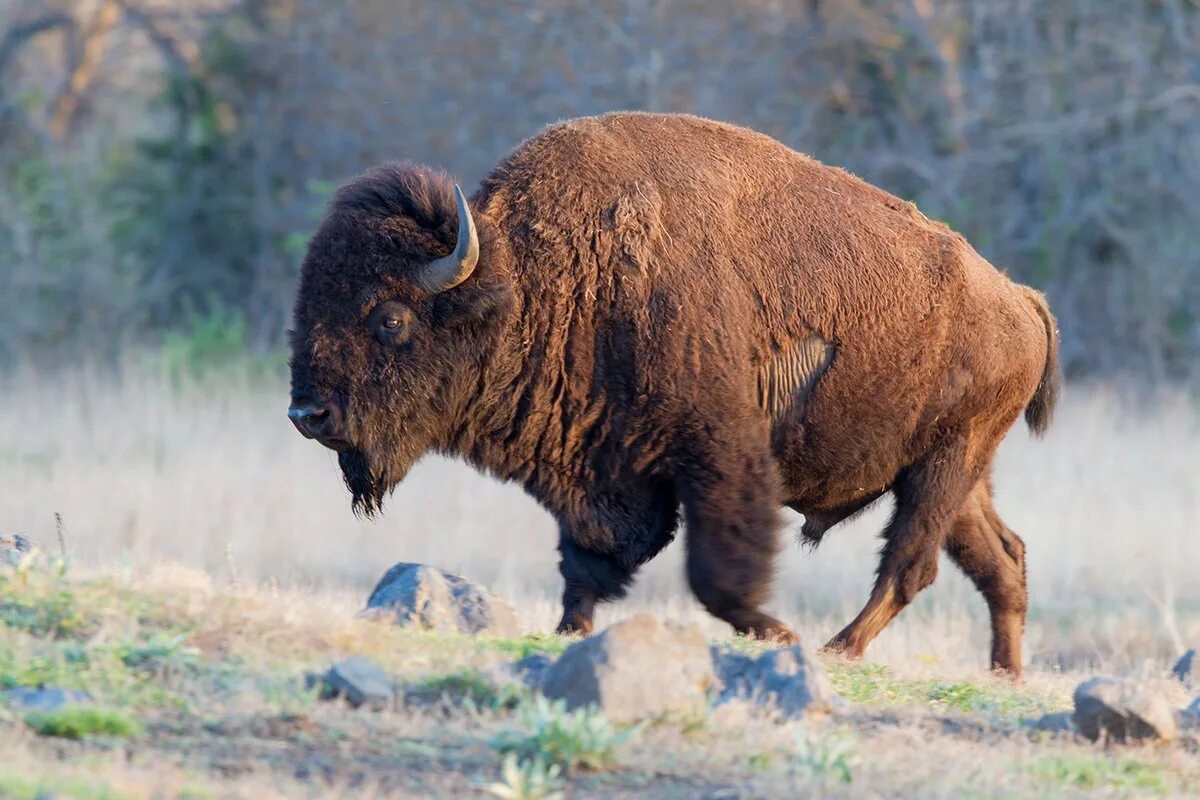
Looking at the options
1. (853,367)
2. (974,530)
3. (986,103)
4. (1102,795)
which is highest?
(986,103)

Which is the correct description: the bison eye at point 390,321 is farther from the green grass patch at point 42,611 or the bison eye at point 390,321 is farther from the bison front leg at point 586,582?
the green grass patch at point 42,611

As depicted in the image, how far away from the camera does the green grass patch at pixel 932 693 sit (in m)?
5.32

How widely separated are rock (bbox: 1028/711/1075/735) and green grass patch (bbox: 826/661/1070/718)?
0.29 metres

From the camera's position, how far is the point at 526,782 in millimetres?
3652

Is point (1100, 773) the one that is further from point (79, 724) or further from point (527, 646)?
point (79, 724)

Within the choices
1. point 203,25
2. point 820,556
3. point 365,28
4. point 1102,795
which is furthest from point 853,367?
point 203,25

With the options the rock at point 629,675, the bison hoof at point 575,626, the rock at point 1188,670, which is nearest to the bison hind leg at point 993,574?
the rock at point 1188,670

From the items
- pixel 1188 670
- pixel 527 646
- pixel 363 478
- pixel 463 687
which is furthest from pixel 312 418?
pixel 1188 670

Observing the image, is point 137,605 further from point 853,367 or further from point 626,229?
point 853,367

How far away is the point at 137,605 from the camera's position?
471 cm

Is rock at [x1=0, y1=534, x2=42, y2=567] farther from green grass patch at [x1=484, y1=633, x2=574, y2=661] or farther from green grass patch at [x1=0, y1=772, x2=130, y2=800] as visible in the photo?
green grass patch at [x1=0, y1=772, x2=130, y2=800]

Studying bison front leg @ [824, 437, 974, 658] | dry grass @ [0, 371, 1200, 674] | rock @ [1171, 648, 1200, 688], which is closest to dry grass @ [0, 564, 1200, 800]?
bison front leg @ [824, 437, 974, 658]

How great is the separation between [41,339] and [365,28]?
18.6 ft

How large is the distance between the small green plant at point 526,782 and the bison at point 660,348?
2473 millimetres
